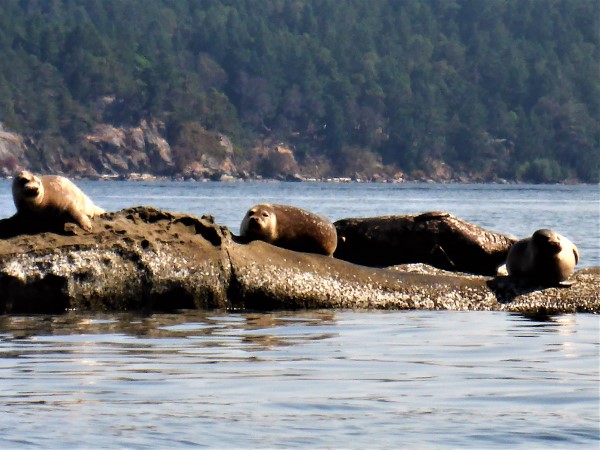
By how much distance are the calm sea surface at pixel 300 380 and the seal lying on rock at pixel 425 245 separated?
2455 mm

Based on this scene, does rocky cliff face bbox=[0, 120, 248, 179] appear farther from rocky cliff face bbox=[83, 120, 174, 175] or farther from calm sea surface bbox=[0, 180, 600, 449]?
calm sea surface bbox=[0, 180, 600, 449]

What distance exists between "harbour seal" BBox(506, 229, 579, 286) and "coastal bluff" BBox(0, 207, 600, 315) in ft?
0.58

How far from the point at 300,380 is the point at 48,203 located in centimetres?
496

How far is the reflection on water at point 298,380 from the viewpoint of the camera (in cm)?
766

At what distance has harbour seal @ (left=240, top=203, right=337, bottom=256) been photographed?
1476cm

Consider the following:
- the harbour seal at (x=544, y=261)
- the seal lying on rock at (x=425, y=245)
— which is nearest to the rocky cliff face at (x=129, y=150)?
the seal lying on rock at (x=425, y=245)

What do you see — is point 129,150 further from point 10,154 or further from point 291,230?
point 291,230

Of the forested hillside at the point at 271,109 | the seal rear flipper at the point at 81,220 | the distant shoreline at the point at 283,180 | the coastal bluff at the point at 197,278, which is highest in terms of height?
the forested hillside at the point at 271,109

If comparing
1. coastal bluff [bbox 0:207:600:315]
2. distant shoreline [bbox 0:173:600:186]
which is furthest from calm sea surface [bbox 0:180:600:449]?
distant shoreline [bbox 0:173:600:186]

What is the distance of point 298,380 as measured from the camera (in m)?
9.45

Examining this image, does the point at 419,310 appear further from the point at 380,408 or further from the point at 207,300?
the point at 380,408

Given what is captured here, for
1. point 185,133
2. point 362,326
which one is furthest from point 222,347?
point 185,133

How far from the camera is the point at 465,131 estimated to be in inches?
7397

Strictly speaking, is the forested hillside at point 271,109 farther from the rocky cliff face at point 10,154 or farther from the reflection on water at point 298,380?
the reflection on water at point 298,380
